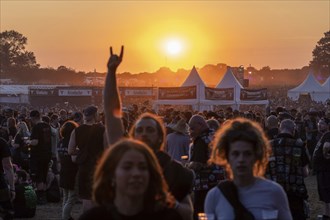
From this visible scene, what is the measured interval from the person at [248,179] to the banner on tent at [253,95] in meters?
29.3

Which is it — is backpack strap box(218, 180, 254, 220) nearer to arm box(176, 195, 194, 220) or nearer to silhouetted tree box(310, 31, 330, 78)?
arm box(176, 195, 194, 220)

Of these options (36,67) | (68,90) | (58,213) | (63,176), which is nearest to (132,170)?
(63,176)

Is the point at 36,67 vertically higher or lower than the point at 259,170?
higher

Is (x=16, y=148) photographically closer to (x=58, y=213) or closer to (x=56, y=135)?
(x=56, y=135)

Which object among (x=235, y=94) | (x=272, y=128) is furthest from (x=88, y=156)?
(x=235, y=94)

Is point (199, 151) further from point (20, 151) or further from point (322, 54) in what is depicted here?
point (322, 54)

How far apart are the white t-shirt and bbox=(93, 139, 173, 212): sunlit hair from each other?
2.29 feet

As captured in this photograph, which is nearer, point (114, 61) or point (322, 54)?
point (114, 61)

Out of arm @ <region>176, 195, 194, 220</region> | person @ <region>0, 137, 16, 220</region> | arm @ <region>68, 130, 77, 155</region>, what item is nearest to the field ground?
arm @ <region>68, 130, 77, 155</region>

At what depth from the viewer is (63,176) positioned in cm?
1075

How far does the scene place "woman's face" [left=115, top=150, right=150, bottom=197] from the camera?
10.7 ft

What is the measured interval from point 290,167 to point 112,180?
4.42 meters

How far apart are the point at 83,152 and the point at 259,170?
4327 mm

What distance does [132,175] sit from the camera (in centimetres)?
326
